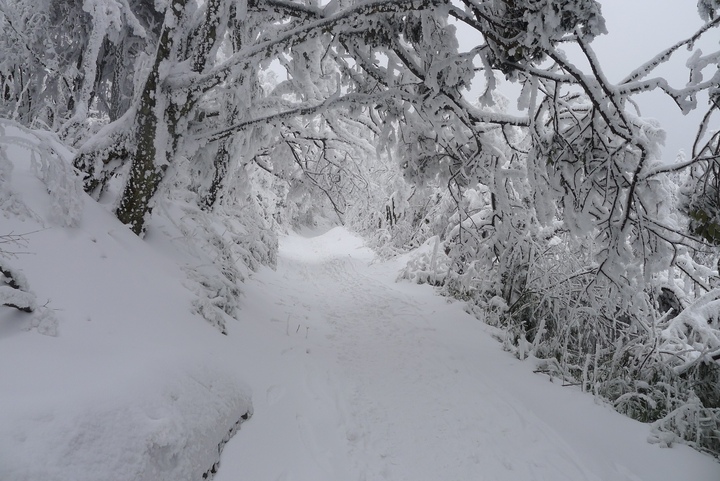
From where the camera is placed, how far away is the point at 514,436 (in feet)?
12.4

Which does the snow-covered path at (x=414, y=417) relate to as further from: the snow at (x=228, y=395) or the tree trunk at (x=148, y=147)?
the tree trunk at (x=148, y=147)

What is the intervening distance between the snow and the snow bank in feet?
0.03

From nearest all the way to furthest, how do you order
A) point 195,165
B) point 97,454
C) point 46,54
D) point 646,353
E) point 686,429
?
point 97,454, point 686,429, point 195,165, point 646,353, point 46,54

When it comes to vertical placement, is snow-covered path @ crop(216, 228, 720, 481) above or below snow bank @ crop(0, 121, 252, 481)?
below

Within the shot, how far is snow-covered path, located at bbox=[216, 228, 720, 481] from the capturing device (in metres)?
3.16

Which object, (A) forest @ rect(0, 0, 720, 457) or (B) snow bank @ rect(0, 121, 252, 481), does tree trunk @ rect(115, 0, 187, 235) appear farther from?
(B) snow bank @ rect(0, 121, 252, 481)

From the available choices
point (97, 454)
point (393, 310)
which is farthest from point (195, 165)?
point (393, 310)

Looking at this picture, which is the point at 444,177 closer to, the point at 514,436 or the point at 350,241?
the point at 514,436

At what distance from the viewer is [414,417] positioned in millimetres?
3977

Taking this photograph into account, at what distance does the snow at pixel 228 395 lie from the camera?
1.92m

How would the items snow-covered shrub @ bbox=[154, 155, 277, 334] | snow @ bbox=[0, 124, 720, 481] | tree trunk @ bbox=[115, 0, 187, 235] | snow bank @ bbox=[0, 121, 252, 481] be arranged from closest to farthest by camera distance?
snow bank @ bbox=[0, 121, 252, 481], snow @ bbox=[0, 124, 720, 481], tree trunk @ bbox=[115, 0, 187, 235], snow-covered shrub @ bbox=[154, 155, 277, 334]

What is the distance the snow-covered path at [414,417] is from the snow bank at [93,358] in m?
0.54

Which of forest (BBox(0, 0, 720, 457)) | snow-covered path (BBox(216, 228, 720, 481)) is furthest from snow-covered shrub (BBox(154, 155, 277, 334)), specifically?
snow-covered path (BBox(216, 228, 720, 481))

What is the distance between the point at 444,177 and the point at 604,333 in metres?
3.80
